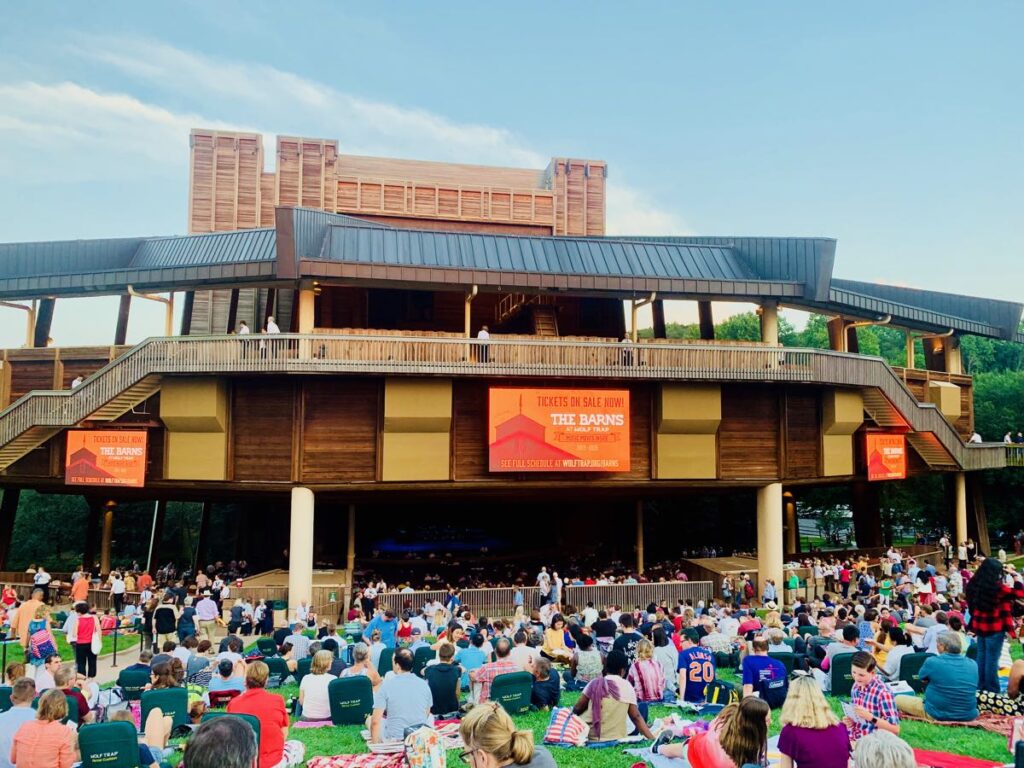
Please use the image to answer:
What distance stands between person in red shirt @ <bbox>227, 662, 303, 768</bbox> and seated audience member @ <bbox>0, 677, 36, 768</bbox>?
2234mm

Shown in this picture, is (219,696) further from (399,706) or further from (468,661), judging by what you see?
(468,661)

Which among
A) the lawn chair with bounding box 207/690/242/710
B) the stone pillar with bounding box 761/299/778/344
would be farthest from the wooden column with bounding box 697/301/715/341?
the lawn chair with bounding box 207/690/242/710

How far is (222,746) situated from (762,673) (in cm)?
831

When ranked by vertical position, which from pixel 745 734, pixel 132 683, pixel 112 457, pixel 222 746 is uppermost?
pixel 112 457

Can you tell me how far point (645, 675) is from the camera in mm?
11367

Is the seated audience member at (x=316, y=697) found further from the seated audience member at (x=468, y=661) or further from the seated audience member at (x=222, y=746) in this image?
the seated audience member at (x=222, y=746)

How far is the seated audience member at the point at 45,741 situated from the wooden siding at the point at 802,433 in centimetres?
2566

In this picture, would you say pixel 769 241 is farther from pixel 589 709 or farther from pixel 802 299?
pixel 589 709

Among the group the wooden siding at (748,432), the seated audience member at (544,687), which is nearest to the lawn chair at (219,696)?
the seated audience member at (544,687)

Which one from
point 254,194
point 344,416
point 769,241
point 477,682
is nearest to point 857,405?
point 769,241

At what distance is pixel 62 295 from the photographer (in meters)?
29.1

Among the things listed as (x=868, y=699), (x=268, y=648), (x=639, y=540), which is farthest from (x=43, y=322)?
(x=868, y=699)

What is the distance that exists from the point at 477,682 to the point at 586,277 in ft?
56.7

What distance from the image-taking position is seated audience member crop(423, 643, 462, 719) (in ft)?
38.0
